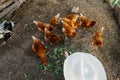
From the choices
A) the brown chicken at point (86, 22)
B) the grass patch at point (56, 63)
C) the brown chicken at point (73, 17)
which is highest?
Answer: the brown chicken at point (73, 17)

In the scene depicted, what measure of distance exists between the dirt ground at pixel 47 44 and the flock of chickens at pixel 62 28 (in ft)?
0.27

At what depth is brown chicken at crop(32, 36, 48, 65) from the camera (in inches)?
162

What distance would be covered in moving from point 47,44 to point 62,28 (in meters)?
0.34

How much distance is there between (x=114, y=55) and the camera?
15.1 feet

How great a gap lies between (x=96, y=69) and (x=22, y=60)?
1.08 m

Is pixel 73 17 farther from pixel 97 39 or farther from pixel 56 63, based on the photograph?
pixel 56 63

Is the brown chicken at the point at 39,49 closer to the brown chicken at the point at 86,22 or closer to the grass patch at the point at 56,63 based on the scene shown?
the grass patch at the point at 56,63

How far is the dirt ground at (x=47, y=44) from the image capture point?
4148mm

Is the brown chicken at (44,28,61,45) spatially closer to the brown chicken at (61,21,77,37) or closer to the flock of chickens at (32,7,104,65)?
the flock of chickens at (32,7,104,65)

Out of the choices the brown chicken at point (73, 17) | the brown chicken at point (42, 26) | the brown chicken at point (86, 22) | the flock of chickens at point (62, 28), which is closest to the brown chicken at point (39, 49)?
the flock of chickens at point (62, 28)

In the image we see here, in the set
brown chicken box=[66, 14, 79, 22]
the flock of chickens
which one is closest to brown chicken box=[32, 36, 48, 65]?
the flock of chickens

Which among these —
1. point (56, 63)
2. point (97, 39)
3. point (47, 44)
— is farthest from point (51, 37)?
point (97, 39)

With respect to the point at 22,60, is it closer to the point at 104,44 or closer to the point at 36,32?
the point at 36,32

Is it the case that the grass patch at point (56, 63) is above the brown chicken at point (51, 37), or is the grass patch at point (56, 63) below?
below
